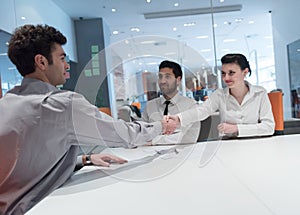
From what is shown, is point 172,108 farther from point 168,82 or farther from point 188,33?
point 188,33

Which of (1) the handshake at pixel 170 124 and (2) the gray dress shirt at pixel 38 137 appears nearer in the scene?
(2) the gray dress shirt at pixel 38 137

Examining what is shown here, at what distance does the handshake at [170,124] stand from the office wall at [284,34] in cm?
435

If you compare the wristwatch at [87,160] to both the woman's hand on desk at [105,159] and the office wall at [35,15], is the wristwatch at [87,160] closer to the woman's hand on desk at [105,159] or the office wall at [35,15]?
the woman's hand on desk at [105,159]

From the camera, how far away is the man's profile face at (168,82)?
1.90 meters

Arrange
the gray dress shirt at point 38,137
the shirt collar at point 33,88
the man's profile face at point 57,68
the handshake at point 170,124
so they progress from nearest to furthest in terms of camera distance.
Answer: the gray dress shirt at point 38,137, the shirt collar at point 33,88, the man's profile face at point 57,68, the handshake at point 170,124

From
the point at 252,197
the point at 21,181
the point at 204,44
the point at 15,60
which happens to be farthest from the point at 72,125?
the point at 204,44

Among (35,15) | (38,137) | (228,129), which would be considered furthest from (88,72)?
(38,137)

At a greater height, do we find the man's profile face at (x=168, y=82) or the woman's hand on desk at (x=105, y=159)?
the man's profile face at (x=168, y=82)

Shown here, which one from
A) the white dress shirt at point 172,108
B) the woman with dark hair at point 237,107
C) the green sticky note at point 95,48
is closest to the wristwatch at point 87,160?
the woman with dark hair at point 237,107

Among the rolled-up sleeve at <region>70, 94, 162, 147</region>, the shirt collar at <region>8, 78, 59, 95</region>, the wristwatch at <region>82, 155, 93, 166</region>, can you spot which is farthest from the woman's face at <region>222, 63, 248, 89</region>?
the shirt collar at <region>8, 78, 59, 95</region>

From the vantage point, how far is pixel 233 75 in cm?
175

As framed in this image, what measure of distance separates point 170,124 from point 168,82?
0.62 metres

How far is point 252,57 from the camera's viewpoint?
632cm

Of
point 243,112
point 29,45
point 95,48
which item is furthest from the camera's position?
point 95,48
